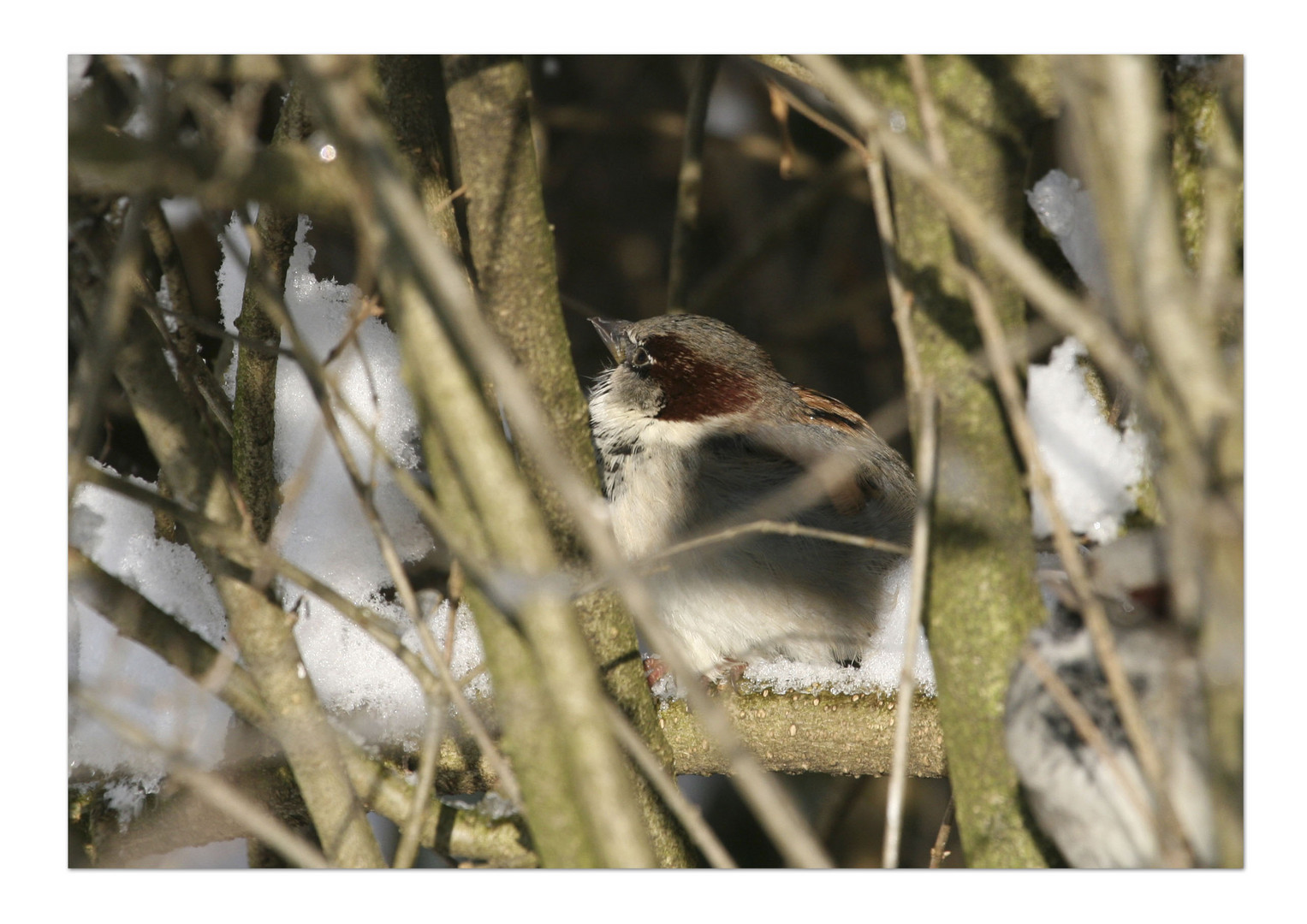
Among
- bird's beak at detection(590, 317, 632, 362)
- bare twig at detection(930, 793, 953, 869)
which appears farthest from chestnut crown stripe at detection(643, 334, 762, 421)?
bare twig at detection(930, 793, 953, 869)

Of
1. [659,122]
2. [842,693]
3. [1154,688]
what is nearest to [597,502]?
[842,693]

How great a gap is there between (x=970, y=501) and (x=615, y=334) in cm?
203

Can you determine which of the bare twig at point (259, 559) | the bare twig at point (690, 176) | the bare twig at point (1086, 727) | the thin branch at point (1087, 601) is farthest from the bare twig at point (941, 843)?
the bare twig at point (690, 176)

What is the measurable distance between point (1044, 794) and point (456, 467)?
0.98 m

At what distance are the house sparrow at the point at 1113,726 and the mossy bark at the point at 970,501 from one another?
59 mm

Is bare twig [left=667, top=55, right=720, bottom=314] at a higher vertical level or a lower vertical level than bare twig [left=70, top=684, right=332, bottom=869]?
higher

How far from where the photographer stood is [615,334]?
371 cm

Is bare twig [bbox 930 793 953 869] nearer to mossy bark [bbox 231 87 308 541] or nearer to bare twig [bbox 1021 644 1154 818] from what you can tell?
bare twig [bbox 1021 644 1154 818]

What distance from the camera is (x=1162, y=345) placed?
126 cm

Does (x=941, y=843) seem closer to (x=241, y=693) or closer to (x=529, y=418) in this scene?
(x=241, y=693)

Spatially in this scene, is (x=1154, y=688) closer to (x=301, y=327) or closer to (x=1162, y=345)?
(x=1162, y=345)

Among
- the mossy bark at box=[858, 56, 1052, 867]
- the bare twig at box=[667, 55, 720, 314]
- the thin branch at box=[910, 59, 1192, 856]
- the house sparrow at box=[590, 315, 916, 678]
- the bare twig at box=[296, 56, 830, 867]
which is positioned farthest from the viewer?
the bare twig at box=[667, 55, 720, 314]

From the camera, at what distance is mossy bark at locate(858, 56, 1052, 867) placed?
5.98 ft

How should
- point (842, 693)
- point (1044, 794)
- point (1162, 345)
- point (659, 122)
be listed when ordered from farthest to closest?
1. point (659, 122)
2. point (842, 693)
3. point (1044, 794)
4. point (1162, 345)
